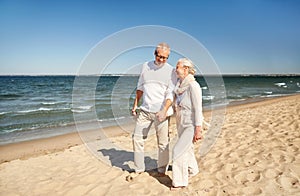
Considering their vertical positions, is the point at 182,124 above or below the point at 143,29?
below

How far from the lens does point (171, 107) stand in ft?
12.1

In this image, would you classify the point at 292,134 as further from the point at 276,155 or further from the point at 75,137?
the point at 75,137

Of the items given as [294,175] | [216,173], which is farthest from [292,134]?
[216,173]

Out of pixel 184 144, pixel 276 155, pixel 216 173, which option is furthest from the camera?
pixel 276 155

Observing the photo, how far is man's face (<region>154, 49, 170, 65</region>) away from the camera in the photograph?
3.47m

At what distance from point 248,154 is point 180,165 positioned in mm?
1867

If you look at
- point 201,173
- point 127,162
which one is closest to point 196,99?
point 201,173

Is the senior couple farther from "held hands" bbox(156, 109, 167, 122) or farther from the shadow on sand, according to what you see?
the shadow on sand

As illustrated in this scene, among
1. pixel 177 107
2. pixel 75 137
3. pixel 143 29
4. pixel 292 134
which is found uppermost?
pixel 143 29

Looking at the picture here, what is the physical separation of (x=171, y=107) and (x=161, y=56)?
0.76 metres

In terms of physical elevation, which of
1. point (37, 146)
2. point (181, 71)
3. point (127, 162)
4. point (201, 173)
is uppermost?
point (181, 71)

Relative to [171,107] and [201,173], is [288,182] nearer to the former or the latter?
[201,173]

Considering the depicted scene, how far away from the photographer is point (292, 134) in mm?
5742

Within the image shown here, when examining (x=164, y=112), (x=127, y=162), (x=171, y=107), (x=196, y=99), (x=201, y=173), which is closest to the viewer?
(x=196, y=99)
